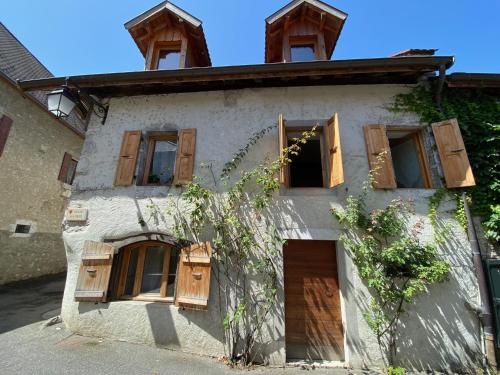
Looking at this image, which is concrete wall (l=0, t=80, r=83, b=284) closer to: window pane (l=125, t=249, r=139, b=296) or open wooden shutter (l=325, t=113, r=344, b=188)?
window pane (l=125, t=249, r=139, b=296)

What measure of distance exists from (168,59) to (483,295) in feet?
26.6

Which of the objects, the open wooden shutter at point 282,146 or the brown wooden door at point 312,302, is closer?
the brown wooden door at point 312,302

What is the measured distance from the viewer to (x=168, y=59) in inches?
239

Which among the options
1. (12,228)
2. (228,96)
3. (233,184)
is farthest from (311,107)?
(12,228)

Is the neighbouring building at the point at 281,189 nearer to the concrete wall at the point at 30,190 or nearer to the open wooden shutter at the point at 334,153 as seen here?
the open wooden shutter at the point at 334,153

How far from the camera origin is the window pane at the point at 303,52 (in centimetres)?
585

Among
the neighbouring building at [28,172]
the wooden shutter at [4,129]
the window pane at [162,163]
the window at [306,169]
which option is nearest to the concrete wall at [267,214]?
the window pane at [162,163]

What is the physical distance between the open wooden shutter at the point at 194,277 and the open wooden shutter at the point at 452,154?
453 cm

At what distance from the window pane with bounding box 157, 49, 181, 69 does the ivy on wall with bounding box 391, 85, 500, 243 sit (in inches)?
210

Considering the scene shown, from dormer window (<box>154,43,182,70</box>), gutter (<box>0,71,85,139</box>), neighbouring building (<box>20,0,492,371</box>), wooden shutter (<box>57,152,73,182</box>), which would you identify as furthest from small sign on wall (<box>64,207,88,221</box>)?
wooden shutter (<box>57,152,73,182</box>)

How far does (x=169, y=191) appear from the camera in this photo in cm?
464

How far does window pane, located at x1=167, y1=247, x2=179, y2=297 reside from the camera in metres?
4.39

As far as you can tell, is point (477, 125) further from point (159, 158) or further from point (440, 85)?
point (159, 158)

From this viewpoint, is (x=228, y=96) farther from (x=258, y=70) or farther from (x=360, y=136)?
(x=360, y=136)
